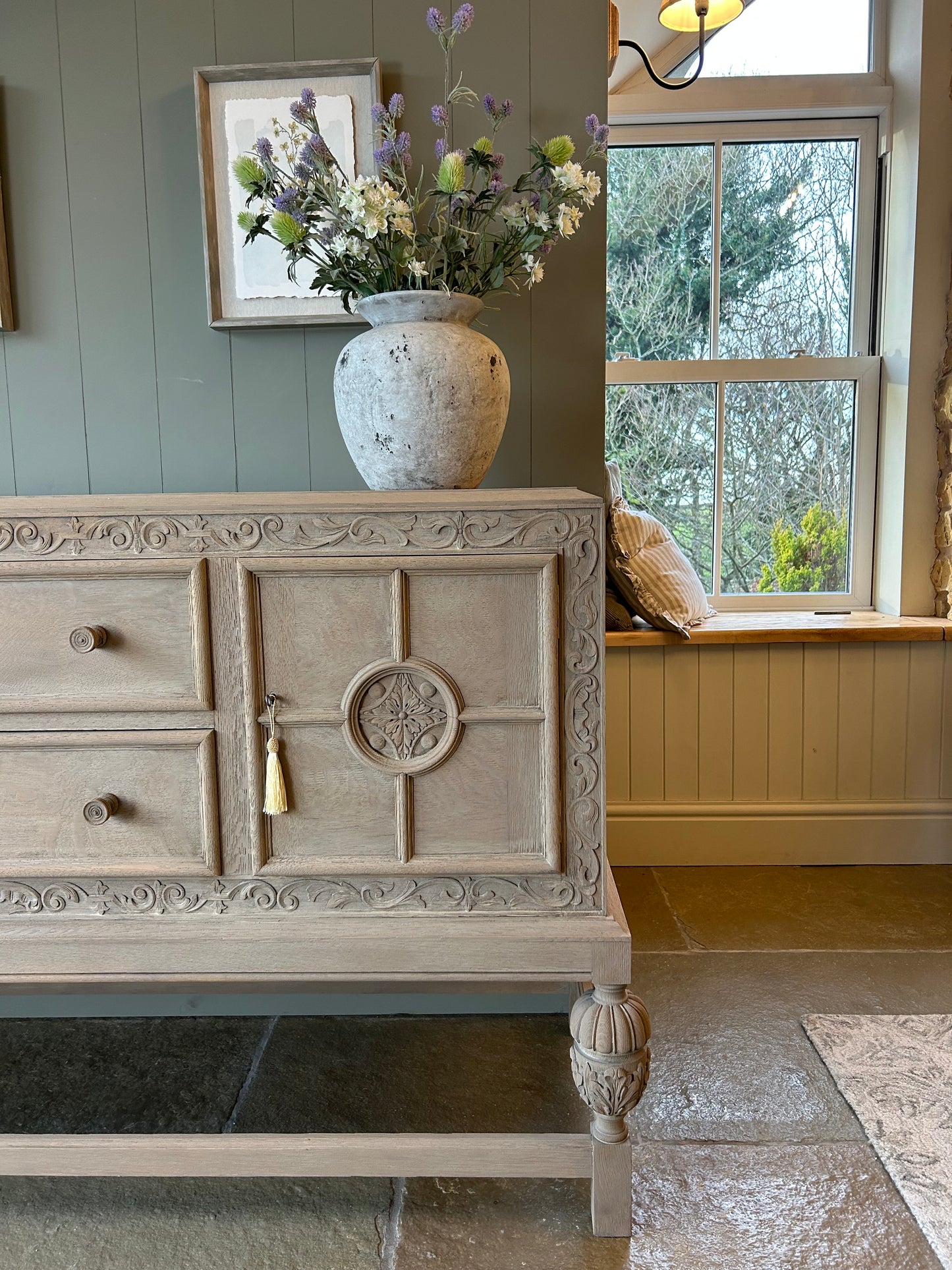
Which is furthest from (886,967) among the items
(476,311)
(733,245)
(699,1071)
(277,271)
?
(733,245)

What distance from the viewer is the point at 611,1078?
1.19 m

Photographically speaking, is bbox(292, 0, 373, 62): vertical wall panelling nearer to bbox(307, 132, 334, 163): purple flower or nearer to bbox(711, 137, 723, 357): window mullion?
bbox(307, 132, 334, 163): purple flower

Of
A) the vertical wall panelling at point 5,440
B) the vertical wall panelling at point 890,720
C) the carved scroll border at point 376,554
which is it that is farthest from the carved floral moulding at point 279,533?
the vertical wall panelling at point 890,720

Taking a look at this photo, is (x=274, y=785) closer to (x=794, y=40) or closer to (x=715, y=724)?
(x=715, y=724)

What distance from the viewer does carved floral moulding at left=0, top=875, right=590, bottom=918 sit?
1.21 meters

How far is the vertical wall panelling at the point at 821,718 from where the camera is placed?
2490mm

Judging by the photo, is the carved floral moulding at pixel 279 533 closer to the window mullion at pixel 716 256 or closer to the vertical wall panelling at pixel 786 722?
the vertical wall panelling at pixel 786 722

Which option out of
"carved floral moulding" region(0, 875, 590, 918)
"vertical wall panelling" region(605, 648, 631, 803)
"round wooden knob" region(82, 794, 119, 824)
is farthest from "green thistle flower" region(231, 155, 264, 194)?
"vertical wall panelling" region(605, 648, 631, 803)

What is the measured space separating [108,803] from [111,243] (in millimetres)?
1086

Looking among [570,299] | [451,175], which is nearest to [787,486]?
[570,299]

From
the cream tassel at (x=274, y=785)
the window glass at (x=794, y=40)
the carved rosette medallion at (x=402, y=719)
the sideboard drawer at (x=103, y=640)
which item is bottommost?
the cream tassel at (x=274, y=785)

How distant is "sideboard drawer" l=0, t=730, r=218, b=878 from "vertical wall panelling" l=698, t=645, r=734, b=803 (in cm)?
166

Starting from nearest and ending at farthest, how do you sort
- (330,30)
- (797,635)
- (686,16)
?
1. (330,30)
2. (686,16)
3. (797,635)

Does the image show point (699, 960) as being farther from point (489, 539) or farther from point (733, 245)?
point (733, 245)
